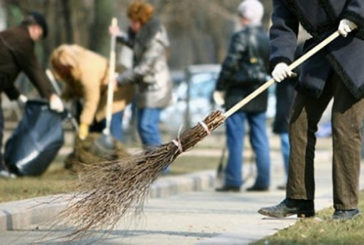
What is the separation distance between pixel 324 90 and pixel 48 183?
13.5 feet

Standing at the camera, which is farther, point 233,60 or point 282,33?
point 233,60

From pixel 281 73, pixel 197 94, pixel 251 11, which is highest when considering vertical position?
pixel 197 94

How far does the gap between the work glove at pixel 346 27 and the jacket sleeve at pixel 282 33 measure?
44cm

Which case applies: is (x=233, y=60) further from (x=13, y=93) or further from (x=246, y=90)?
(x=13, y=93)

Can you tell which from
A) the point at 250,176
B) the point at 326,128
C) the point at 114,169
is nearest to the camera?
the point at 114,169

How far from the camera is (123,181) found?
748 centimetres

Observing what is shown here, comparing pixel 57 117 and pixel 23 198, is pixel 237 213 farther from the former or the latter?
pixel 57 117

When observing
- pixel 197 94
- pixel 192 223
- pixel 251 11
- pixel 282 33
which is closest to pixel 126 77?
pixel 251 11

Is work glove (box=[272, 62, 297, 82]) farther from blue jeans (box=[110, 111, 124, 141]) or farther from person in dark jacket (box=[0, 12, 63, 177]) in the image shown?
blue jeans (box=[110, 111, 124, 141])

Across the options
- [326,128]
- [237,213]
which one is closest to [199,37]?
[326,128]

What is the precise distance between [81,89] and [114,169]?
221 inches

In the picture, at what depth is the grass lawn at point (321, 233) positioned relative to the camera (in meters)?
6.92

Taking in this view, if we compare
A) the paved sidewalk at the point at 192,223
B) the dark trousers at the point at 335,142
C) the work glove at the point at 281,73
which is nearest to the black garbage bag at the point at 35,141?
the paved sidewalk at the point at 192,223

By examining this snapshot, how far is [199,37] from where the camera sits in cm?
5666
